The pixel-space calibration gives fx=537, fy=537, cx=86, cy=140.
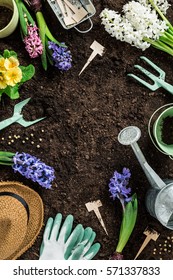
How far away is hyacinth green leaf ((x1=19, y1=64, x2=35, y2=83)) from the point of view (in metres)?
1.80

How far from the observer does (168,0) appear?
1.91 meters

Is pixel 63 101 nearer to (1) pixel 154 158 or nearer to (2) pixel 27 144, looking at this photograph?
(2) pixel 27 144

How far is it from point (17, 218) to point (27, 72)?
19.2 inches

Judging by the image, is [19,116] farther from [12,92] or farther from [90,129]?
[90,129]

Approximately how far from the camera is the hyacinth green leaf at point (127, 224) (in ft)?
5.94

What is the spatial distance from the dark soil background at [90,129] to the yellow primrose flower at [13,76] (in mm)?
88

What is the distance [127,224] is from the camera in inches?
71.3

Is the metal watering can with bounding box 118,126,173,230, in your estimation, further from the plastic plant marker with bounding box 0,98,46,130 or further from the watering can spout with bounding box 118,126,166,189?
the plastic plant marker with bounding box 0,98,46,130

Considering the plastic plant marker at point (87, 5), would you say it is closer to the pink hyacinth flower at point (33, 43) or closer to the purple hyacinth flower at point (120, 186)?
the pink hyacinth flower at point (33, 43)

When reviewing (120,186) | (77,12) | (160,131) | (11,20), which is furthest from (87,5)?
(120,186)

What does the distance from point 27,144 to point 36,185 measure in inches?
5.6

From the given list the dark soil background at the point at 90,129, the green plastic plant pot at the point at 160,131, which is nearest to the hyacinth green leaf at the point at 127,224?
the dark soil background at the point at 90,129

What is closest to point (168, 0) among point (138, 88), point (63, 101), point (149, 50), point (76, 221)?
point (149, 50)

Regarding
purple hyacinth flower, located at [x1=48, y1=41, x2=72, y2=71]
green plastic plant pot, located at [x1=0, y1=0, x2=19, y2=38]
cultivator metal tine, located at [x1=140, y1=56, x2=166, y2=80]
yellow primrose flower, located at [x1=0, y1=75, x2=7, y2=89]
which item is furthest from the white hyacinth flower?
yellow primrose flower, located at [x1=0, y1=75, x2=7, y2=89]
